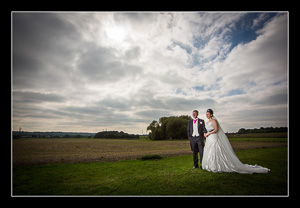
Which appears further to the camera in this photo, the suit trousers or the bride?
the suit trousers

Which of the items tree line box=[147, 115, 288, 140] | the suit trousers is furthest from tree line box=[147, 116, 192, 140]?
the suit trousers

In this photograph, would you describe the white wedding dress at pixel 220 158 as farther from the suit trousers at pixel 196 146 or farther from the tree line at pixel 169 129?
the tree line at pixel 169 129

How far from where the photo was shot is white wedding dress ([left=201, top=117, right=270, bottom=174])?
5230 millimetres

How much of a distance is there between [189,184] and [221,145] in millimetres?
2303

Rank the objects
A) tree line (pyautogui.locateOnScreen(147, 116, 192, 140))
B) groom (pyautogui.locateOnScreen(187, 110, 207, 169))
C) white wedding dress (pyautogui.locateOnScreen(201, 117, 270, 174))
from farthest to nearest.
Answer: tree line (pyautogui.locateOnScreen(147, 116, 192, 140)) < groom (pyautogui.locateOnScreen(187, 110, 207, 169)) < white wedding dress (pyautogui.locateOnScreen(201, 117, 270, 174))

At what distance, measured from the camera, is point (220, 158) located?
541 centimetres

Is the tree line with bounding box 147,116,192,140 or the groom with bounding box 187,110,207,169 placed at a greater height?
the groom with bounding box 187,110,207,169

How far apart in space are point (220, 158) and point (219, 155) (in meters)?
0.11

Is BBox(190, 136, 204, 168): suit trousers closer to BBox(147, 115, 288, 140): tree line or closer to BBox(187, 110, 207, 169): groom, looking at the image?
BBox(187, 110, 207, 169): groom

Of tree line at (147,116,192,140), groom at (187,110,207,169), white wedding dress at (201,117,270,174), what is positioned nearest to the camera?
white wedding dress at (201,117,270,174)

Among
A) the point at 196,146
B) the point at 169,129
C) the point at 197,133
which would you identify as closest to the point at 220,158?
the point at 196,146
